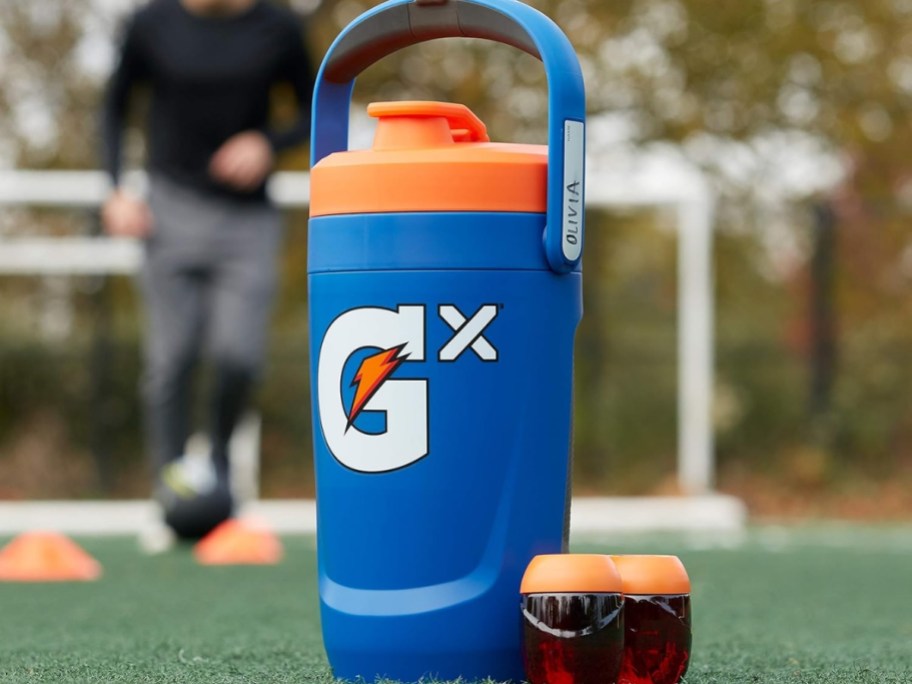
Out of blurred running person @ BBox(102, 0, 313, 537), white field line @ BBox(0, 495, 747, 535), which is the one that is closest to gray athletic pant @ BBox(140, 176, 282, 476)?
blurred running person @ BBox(102, 0, 313, 537)

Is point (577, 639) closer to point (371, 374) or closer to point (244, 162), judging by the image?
point (371, 374)

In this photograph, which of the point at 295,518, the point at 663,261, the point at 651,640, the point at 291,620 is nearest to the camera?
the point at 651,640

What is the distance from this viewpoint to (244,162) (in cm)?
496

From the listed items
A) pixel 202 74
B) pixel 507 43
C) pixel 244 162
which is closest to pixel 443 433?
pixel 507 43

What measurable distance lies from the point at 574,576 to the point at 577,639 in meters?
0.08

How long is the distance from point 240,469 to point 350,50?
218 inches

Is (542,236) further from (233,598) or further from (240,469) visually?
(240,469)

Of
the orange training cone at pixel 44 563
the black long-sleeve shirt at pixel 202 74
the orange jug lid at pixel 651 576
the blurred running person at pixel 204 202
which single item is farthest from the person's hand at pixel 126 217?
the orange jug lid at pixel 651 576

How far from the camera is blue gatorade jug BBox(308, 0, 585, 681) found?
2109mm

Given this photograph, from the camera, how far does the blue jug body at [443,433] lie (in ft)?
6.91

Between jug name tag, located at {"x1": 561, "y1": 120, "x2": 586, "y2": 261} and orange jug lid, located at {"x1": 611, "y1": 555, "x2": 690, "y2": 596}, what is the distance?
1.45ft

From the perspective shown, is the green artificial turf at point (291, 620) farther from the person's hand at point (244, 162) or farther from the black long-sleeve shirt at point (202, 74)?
the black long-sleeve shirt at point (202, 74)

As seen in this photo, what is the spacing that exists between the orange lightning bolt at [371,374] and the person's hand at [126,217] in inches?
117

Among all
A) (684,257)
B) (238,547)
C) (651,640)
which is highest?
(684,257)
